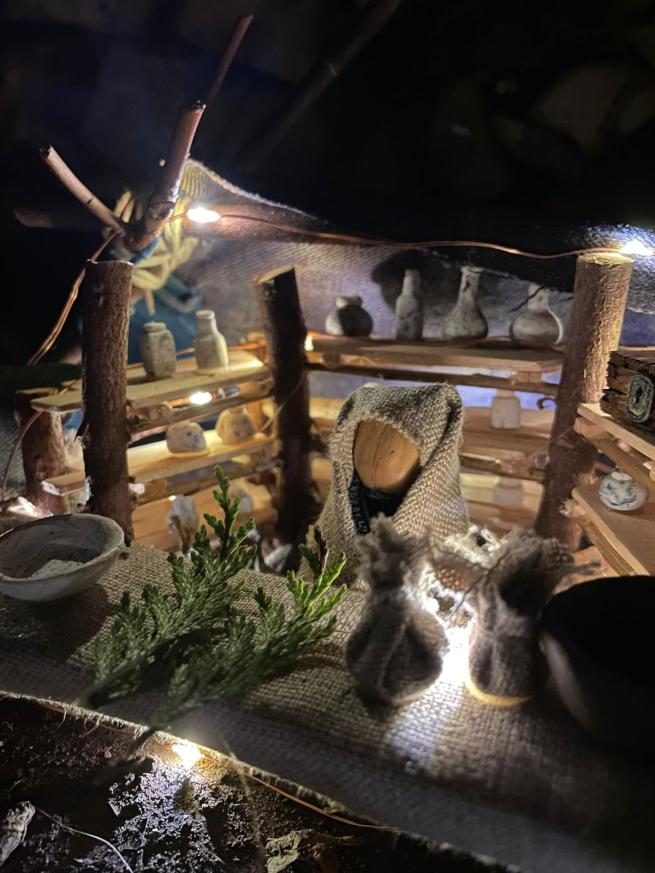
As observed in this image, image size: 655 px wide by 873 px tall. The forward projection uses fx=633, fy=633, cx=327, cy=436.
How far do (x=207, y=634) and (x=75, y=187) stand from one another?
2261 mm

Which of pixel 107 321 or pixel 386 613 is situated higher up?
pixel 107 321

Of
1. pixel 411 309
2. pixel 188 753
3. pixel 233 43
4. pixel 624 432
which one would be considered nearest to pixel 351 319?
pixel 411 309

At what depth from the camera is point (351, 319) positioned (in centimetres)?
427

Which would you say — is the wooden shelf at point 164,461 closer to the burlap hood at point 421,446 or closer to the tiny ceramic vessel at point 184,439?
the tiny ceramic vessel at point 184,439

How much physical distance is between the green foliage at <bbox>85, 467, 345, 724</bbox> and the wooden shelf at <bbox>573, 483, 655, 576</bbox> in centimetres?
106

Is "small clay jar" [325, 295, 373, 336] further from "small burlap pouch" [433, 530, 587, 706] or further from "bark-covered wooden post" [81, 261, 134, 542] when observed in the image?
"small burlap pouch" [433, 530, 587, 706]

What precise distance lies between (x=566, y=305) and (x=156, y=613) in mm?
3889

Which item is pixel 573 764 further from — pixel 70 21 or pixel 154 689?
pixel 70 21

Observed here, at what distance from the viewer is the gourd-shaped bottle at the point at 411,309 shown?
4.05 meters

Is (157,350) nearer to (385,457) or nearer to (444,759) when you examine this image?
(385,457)

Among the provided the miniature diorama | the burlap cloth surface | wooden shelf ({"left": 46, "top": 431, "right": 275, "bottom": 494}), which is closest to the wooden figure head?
the miniature diorama

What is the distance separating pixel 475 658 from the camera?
1.40 meters

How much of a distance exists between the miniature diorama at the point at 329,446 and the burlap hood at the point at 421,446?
16 mm

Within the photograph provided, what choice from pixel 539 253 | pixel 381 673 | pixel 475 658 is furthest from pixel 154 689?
pixel 539 253
